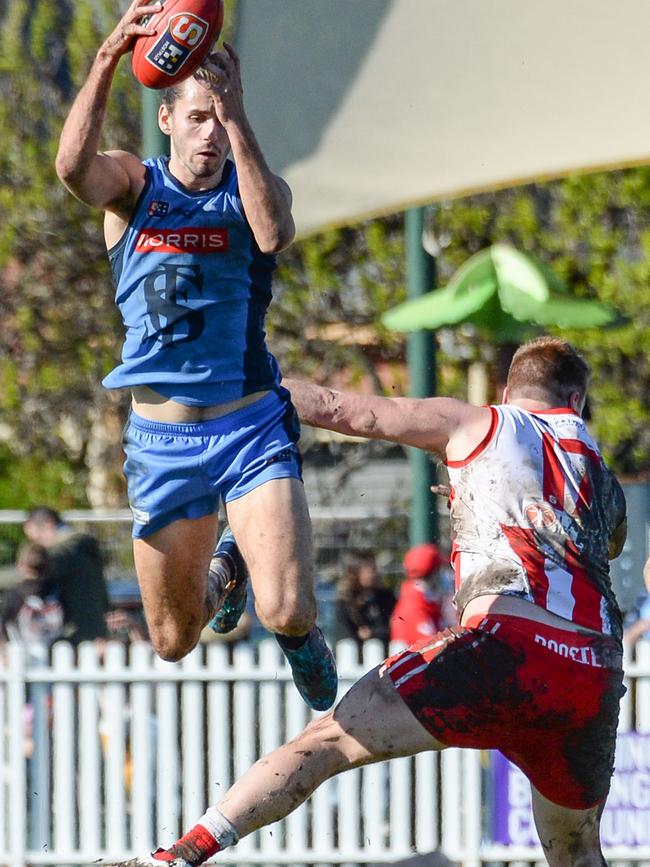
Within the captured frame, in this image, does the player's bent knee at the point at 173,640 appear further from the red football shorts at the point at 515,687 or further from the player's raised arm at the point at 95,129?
the player's raised arm at the point at 95,129

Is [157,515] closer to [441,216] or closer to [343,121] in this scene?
[343,121]

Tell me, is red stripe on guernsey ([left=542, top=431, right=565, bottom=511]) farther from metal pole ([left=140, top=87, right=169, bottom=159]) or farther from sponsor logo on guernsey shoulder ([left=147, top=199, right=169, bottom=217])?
metal pole ([left=140, top=87, right=169, bottom=159])

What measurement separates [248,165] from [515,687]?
193 centimetres

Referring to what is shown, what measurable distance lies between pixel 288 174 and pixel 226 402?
13.4 ft

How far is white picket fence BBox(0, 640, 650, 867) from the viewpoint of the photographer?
859cm

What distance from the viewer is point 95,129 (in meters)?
5.07

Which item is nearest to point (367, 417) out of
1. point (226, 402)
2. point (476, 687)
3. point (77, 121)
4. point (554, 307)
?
point (226, 402)

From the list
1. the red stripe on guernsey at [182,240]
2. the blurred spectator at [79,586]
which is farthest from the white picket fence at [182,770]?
the red stripe on guernsey at [182,240]

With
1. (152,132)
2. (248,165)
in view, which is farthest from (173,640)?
(152,132)

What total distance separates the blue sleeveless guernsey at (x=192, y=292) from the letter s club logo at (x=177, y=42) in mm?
537

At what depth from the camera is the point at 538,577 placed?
5207 mm

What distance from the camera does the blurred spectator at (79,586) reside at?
9.51 meters

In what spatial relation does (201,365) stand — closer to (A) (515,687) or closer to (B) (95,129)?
(B) (95,129)

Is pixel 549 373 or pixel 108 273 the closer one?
pixel 549 373
